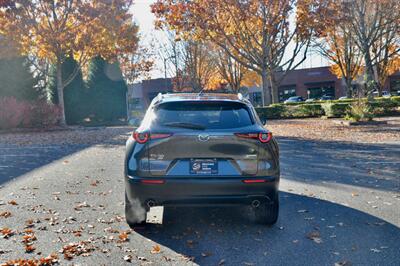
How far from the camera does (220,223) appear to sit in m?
5.15

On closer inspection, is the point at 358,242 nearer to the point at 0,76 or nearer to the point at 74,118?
the point at 0,76

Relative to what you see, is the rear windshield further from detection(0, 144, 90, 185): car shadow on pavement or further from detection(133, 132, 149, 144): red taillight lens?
detection(0, 144, 90, 185): car shadow on pavement

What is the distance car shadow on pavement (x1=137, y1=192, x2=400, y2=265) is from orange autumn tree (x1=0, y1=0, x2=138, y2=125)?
65.5 ft

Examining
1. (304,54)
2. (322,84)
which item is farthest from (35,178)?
(322,84)

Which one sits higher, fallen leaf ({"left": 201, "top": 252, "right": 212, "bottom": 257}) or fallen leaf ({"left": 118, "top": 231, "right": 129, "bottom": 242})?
fallen leaf ({"left": 118, "top": 231, "right": 129, "bottom": 242})

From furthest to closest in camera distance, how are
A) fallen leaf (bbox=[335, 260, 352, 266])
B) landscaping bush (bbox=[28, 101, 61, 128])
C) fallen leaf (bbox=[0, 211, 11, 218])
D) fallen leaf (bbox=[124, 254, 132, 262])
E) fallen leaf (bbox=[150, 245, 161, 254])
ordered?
landscaping bush (bbox=[28, 101, 61, 128]), fallen leaf (bbox=[0, 211, 11, 218]), fallen leaf (bbox=[150, 245, 161, 254]), fallen leaf (bbox=[124, 254, 132, 262]), fallen leaf (bbox=[335, 260, 352, 266])

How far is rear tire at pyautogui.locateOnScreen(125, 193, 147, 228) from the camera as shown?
4.72 m

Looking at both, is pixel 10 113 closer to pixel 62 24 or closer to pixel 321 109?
pixel 62 24

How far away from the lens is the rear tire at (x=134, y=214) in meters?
4.72

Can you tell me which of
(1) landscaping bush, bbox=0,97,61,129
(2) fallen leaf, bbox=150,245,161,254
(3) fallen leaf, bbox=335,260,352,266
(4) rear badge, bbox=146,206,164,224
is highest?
(1) landscaping bush, bbox=0,97,61,129

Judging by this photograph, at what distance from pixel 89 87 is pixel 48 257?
109 feet

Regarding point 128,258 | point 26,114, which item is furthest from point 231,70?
point 128,258

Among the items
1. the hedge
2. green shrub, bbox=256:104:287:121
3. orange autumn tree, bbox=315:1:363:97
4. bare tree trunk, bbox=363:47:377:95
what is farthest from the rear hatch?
orange autumn tree, bbox=315:1:363:97

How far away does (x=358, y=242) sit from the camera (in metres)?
4.35
